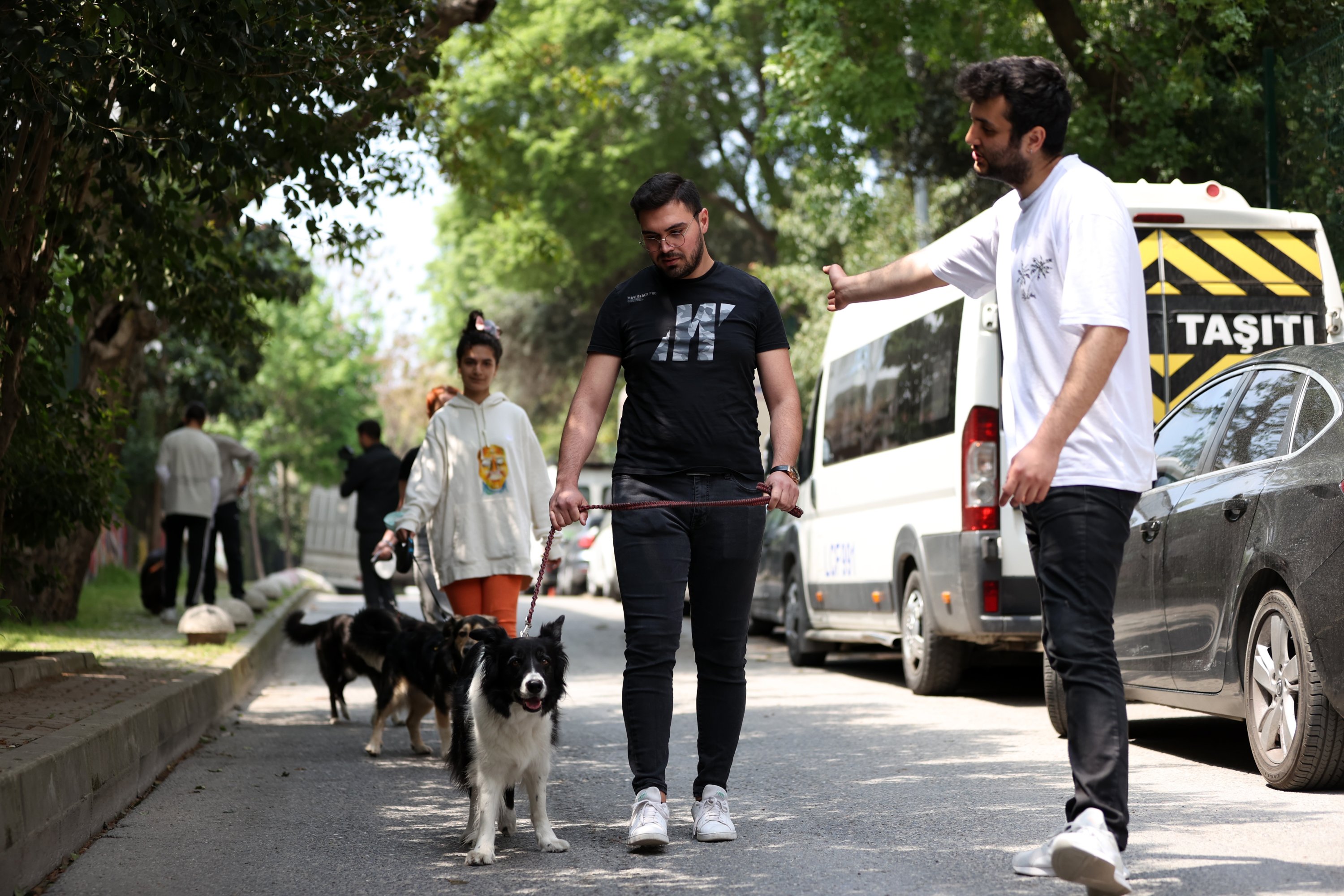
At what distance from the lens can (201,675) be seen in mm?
8641

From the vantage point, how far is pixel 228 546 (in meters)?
14.9

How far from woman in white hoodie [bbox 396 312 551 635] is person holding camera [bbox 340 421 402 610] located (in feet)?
16.1

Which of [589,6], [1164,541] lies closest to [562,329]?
[589,6]

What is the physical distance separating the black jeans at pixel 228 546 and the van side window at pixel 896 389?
20.6 feet

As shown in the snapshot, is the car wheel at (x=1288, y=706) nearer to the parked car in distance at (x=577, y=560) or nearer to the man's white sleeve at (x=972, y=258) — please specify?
the man's white sleeve at (x=972, y=258)

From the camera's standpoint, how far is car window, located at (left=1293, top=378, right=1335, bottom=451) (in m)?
5.46

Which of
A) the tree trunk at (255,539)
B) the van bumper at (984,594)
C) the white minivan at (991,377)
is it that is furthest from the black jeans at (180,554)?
the tree trunk at (255,539)

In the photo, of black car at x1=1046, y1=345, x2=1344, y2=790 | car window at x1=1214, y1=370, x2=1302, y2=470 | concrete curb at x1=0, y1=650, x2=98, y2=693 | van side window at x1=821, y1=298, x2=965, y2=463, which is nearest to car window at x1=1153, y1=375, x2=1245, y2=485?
black car at x1=1046, y1=345, x2=1344, y2=790

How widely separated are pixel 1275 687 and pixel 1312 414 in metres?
1.03

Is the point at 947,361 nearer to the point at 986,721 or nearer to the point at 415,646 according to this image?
the point at 986,721

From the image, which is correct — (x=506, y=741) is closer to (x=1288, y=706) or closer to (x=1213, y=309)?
(x=1288, y=706)

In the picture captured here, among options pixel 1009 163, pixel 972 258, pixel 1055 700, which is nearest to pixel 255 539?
pixel 1055 700

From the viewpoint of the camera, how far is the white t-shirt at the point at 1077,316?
379 cm

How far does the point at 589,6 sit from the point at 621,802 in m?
25.4
